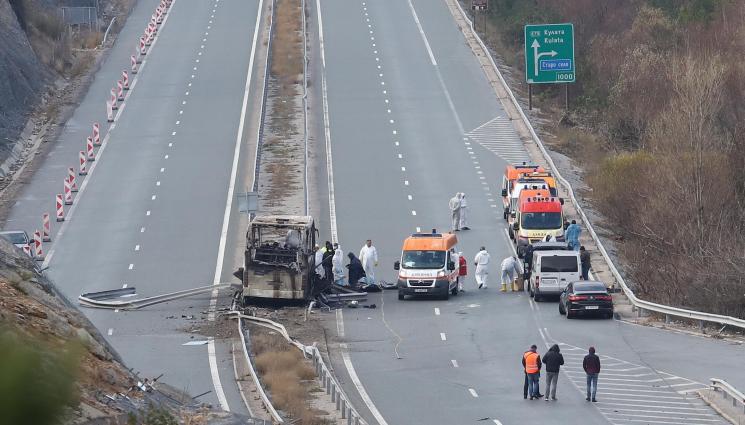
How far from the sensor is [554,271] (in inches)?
1323

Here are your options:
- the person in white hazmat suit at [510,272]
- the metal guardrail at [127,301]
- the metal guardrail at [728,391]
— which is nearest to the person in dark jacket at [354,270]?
the metal guardrail at [127,301]

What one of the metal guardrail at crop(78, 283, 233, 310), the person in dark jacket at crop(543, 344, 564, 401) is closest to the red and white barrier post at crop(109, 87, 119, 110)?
the metal guardrail at crop(78, 283, 233, 310)

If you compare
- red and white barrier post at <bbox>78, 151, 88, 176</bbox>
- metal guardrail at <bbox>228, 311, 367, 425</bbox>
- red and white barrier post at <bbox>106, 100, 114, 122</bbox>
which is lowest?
metal guardrail at <bbox>228, 311, 367, 425</bbox>

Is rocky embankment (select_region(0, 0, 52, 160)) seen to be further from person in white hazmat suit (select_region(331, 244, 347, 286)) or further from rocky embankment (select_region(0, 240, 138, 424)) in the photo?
rocky embankment (select_region(0, 240, 138, 424))

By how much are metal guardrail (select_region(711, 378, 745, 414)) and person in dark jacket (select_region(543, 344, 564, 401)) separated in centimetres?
258

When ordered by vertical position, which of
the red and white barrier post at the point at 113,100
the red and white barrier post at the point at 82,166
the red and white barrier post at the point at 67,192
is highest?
the red and white barrier post at the point at 113,100

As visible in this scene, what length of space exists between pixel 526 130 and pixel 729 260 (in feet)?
79.1

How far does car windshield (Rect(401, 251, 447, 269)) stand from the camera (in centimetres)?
3447

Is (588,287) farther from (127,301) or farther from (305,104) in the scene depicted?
(305,104)

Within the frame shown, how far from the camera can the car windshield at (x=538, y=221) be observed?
39.2 metres

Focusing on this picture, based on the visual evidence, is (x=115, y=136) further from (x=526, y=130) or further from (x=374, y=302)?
(x=374, y=302)

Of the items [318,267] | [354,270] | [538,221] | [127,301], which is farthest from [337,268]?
[538,221]

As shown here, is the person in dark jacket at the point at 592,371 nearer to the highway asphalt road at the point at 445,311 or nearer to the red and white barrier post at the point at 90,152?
the highway asphalt road at the point at 445,311

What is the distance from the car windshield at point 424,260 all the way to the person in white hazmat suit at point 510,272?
69.2 inches
